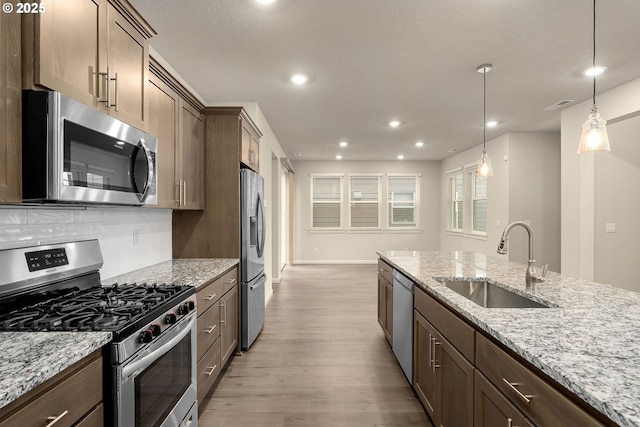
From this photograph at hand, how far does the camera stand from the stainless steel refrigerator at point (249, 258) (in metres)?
3.28

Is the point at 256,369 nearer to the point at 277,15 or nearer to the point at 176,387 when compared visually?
the point at 176,387

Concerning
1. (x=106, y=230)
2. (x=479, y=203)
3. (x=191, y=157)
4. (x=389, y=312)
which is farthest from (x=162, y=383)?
(x=479, y=203)

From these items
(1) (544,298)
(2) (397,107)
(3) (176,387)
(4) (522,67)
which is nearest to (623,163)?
(4) (522,67)

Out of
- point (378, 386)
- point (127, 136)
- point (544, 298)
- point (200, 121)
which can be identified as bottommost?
point (378, 386)

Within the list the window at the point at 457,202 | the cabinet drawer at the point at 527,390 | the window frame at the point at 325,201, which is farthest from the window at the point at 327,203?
the cabinet drawer at the point at 527,390

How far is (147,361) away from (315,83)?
9.99ft

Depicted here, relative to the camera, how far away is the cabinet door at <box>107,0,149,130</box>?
1.67 metres

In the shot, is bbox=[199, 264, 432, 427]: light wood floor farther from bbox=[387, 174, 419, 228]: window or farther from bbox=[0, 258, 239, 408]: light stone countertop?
bbox=[387, 174, 419, 228]: window

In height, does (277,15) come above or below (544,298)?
above

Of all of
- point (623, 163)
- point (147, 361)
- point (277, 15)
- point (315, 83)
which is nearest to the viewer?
point (147, 361)

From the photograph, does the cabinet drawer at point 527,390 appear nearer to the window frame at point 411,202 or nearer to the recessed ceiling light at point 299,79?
the recessed ceiling light at point 299,79

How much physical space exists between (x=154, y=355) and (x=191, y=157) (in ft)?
6.27

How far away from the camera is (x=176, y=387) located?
1.72 metres

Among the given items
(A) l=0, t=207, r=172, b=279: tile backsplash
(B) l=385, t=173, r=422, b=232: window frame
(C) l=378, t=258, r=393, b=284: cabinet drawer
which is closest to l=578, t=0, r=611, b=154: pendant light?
(C) l=378, t=258, r=393, b=284: cabinet drawer
